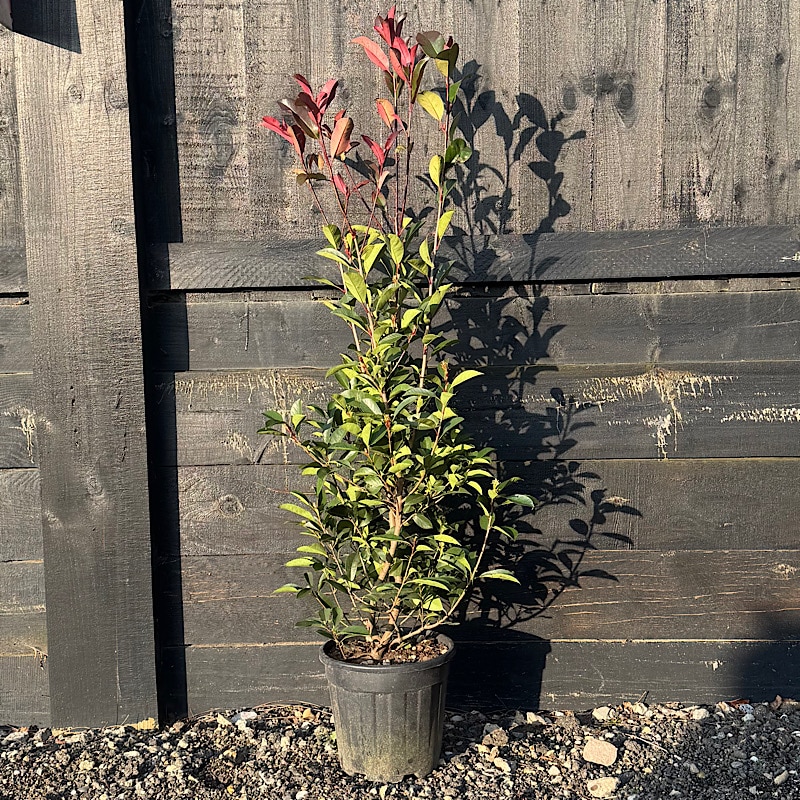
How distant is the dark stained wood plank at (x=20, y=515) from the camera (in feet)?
9.00

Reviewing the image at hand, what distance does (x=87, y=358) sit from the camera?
8.59 ft

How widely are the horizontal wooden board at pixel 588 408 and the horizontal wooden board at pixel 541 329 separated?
47 mm

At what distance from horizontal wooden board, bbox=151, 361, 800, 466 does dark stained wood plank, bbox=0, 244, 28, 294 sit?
0.50 metres

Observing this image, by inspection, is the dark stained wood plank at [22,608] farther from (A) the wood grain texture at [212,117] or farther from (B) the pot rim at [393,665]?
(A) the wood grain texture at [212,117]

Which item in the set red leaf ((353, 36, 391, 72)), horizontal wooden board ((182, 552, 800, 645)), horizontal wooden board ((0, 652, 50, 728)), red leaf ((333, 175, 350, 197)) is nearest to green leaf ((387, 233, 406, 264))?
red leaf ((333, 175, 350, 197))

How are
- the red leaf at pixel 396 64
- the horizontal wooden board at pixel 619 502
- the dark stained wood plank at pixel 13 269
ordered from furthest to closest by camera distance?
1. the horizontal wooden board at pixel 619 502
2. the dark stained wood plank at pixel 13 269
3. the red leaf at pixel 396 64

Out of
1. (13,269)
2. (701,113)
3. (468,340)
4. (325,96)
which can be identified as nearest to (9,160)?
(13,269)

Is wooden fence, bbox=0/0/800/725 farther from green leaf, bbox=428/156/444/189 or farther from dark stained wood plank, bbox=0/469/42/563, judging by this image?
green leaf, bbox=428/156/444/189

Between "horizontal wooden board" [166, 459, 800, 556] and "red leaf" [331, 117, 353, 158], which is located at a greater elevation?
"red leaf" [331, 117, 353, 158]

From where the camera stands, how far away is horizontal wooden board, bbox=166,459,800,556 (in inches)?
108

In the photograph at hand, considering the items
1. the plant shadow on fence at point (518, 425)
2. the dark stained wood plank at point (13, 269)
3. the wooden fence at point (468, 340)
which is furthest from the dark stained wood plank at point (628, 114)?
the dark stained wood plank at point (13, 269)

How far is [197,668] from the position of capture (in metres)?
2.79

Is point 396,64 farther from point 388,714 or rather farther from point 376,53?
point 388,714

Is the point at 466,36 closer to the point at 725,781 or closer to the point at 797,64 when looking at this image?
the point at 797,64
